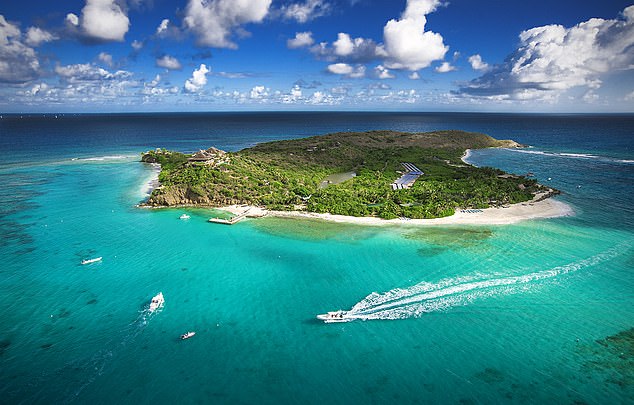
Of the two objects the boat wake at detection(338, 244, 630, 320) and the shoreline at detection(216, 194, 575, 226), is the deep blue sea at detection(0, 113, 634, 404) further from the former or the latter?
the shoreline at detection(216, 194, 575, 226)

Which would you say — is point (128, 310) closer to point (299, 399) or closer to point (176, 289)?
point (176, 289)

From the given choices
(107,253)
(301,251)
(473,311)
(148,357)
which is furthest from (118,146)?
(473,311)

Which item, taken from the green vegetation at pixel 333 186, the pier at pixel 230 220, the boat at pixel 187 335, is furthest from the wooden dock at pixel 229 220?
the boat at pixel 187 335

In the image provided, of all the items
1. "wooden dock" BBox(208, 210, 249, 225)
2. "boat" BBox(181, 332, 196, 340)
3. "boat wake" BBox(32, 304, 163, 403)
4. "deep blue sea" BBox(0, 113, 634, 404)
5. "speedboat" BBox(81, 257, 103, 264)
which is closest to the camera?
"boat wake" BBox(32, 304, 163, 403)

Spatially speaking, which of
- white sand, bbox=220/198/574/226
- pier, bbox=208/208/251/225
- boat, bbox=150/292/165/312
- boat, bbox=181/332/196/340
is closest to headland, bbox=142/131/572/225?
white sand, bbox=220/198/574/226

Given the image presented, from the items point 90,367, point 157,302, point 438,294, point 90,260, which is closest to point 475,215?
point 438,294

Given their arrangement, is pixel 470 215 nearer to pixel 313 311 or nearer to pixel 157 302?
pixel 313 311
